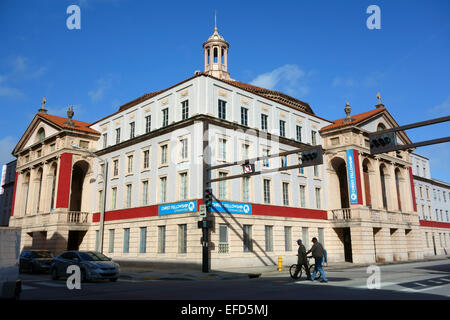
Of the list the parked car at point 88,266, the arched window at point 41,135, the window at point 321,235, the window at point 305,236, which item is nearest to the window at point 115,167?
the arched window at point 41,135

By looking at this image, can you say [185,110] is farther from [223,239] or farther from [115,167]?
[115,167]

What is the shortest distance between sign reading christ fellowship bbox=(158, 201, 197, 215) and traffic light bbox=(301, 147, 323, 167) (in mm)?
11309

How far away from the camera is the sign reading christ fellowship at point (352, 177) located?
34638 mm

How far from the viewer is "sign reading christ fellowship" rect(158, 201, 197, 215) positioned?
1058 inches

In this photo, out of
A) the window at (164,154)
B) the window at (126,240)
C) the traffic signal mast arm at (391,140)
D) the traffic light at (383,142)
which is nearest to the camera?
the traffic signal mast arm at (391,140)

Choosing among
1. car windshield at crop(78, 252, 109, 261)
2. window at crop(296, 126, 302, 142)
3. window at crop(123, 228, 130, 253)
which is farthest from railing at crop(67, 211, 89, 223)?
window at crop(296, 126, 302, 142)

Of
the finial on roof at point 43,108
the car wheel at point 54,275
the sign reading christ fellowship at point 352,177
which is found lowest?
the car wheel at point 54,275

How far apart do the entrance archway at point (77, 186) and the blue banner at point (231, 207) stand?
19.2m

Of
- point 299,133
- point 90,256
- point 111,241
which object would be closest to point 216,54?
point 299,133

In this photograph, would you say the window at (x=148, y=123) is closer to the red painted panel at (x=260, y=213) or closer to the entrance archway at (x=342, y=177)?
the red painted panel at (x=260, y=213)

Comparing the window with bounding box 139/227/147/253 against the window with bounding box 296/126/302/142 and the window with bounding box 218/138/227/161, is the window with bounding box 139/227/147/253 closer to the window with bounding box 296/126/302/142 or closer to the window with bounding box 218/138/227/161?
the window with bounding box 218/138/227/161

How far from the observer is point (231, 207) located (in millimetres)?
27984

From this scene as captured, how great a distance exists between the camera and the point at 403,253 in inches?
1555
